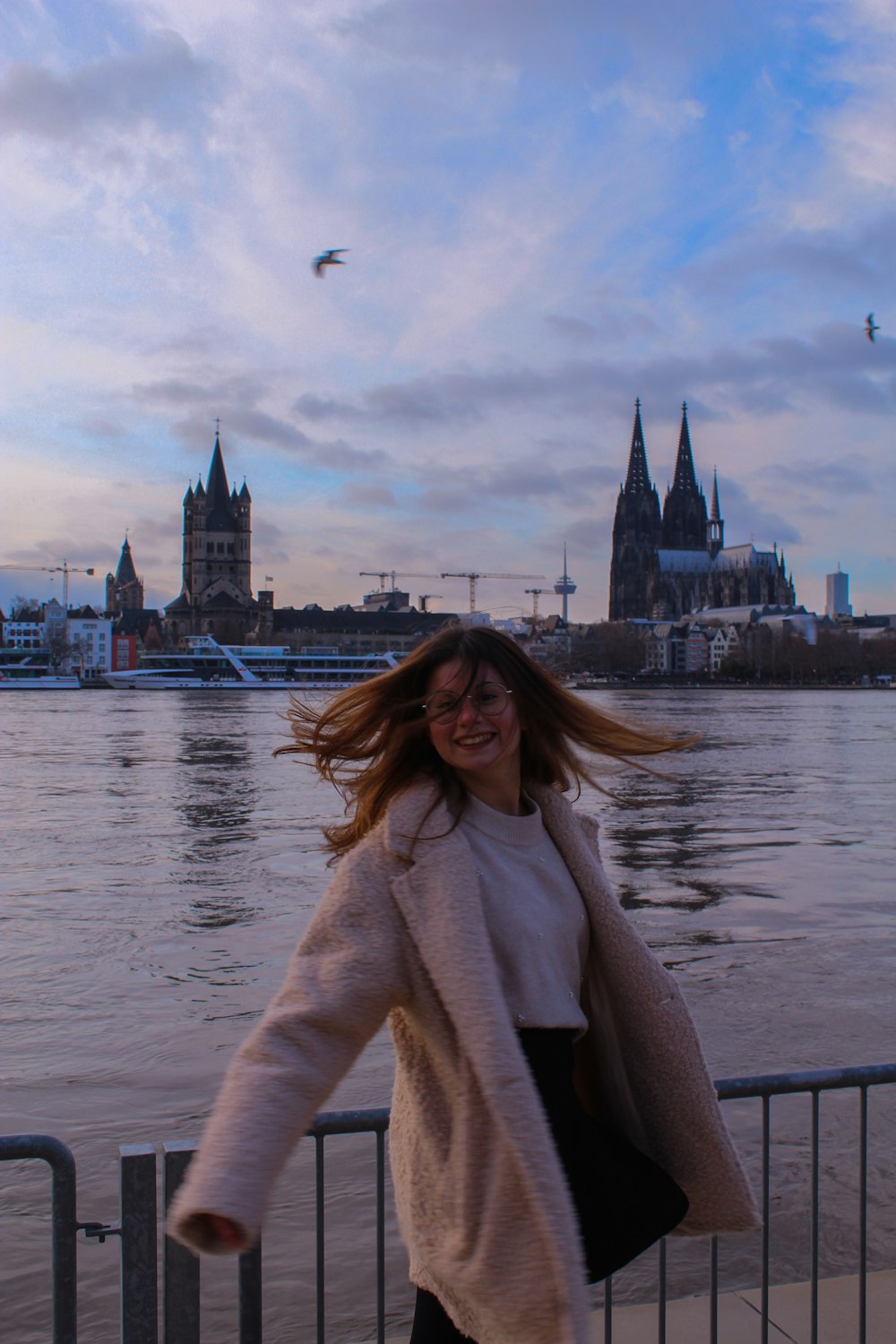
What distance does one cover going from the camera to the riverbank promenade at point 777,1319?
2484mm

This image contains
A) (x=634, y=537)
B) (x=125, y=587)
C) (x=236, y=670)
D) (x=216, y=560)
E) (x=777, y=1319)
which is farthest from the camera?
(x=125, y=587)

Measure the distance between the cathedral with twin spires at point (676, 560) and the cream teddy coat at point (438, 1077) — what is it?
396 feet

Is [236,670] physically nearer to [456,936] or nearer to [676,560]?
[676,560]

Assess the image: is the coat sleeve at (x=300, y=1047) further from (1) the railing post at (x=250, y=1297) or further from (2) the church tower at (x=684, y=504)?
(2) the church tower at (x=684, y=504)

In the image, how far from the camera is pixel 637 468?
396 feet

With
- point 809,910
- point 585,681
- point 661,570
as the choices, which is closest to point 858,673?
point 661,570

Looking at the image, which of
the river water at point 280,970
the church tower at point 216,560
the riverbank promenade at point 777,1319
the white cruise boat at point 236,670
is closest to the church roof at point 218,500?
the church tower at point 216,560

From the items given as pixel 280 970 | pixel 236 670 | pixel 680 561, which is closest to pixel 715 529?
pixel 680 561

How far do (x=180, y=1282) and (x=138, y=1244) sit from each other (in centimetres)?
8

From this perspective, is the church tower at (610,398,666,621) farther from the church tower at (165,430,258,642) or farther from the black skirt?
the black skirt

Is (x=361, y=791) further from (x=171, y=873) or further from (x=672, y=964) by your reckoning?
(x=171, y=873)

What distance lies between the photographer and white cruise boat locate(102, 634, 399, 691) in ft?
270

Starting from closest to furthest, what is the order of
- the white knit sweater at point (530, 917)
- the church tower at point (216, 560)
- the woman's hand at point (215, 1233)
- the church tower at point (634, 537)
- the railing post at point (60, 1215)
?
1. the woman's hand at point (215, 1233)
2. the white knit sweater at point (530, 917)
3. the railing post at point (60, 1215)
4. the church tower at point (216, 560)
5. the church tower at point (634, 537)

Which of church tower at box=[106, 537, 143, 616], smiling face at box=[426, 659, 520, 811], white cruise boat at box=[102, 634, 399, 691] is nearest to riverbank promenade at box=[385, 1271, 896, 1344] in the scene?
smiling face at box=[426, 659, 520, 811]
